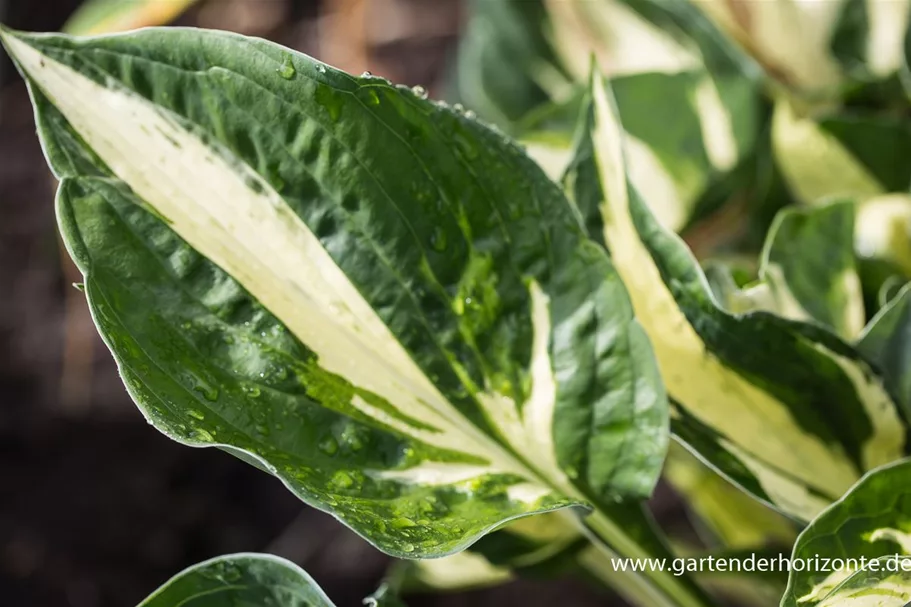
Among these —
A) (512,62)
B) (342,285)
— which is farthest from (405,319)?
(512,62)

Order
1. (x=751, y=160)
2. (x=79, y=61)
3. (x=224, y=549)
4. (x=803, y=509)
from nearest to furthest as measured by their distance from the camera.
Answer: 1. (x=79, y=61)
2. (x=803, y=509)
3. (x=751, y=160)
4. (x=224, y=549)

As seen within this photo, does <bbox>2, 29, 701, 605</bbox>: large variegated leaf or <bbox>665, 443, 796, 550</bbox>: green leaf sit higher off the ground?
<bbox>2, 29, 701, 605</bbox>: large variegated leaf

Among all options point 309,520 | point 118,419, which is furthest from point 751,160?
point 118,419

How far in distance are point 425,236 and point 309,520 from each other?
764 millimetres

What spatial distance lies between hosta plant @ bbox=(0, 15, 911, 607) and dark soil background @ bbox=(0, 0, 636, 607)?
0.62 metres

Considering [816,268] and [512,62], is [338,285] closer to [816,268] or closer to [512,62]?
[816,268]

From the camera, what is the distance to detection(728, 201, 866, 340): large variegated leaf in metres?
0.41

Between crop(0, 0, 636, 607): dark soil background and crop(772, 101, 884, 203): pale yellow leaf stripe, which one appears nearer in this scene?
crop(772, 101, 884, 203): pale yellow leaf stripe

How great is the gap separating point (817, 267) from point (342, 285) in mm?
251

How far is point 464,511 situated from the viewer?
319 millimetres

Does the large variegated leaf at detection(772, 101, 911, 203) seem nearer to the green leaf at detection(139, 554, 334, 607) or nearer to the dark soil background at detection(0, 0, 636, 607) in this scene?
the green leaf at detection(139, 554, 334, 607)

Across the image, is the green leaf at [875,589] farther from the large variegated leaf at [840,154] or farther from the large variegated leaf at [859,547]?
the large variegated leaf at [840,154]

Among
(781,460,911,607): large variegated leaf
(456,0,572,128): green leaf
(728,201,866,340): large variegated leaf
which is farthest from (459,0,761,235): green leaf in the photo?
(781,460,911,607): large variegated leaf

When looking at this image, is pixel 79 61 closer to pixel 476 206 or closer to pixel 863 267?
pixel 476 206
